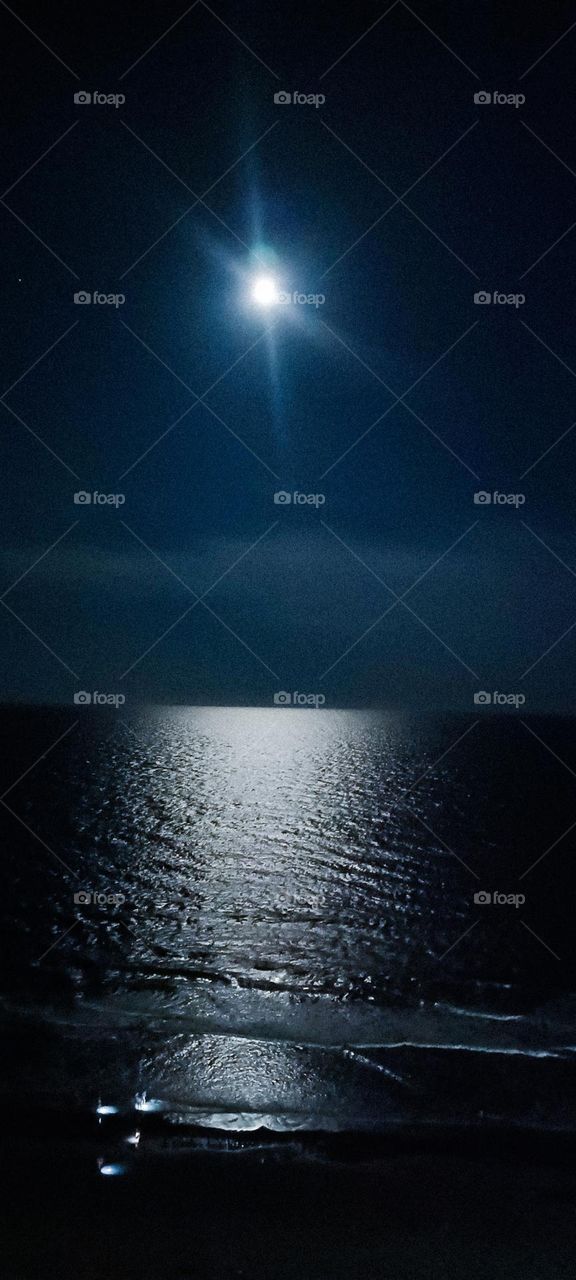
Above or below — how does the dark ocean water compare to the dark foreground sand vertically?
above

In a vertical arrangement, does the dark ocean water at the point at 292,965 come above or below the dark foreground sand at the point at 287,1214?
above

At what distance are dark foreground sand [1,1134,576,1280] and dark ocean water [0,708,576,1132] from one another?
34.6 inches

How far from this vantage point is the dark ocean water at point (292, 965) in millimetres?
8016

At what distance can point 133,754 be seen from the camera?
70125 millimetres

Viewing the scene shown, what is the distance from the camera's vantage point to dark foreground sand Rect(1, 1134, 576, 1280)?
196 inches

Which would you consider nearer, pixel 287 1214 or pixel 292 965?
pixel 287 1214

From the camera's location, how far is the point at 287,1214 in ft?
18.4

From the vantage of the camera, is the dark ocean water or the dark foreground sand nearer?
the dark foreground sand

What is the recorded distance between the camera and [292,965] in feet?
44.4

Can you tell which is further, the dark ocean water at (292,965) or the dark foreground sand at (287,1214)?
the dark ocean water at (292,965)

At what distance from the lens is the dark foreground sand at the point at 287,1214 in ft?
16.3

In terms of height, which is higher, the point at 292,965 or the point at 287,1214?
the point at 292,965

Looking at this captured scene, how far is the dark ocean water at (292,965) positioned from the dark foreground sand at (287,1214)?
878mm

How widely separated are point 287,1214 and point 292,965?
8018 millimetres
